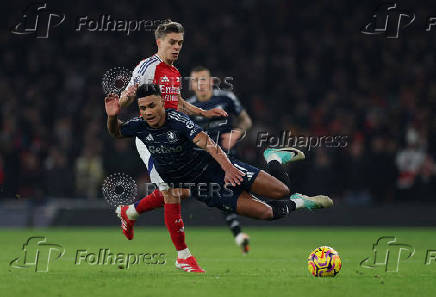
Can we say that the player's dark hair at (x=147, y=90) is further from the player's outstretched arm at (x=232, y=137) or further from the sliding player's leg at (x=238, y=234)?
the sliding player's leg at (x=238, y=234)

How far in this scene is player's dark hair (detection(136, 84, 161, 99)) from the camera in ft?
26.8

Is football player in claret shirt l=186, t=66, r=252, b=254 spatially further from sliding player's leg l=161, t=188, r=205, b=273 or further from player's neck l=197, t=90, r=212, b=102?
sliding player's leg l=161, t=188, r=205, b=273

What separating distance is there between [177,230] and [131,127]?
1.27 metres

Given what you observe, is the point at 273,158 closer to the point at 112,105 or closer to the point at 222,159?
the point at 222,159

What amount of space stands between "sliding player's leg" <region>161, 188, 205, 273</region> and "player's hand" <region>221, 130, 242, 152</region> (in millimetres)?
2082

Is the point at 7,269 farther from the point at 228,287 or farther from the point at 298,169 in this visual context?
the point at 298,169

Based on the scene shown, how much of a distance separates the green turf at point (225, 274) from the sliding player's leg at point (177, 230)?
0.16 meters

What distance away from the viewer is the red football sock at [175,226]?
8.84m
